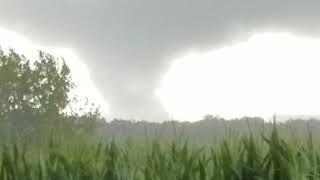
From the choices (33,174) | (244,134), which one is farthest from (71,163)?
(244,134)

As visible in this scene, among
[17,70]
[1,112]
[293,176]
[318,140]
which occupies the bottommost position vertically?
[293,176]

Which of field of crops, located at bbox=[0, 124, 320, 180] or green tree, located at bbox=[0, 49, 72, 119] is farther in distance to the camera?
green tree, located at bbox=[0, 49, 72, 119]

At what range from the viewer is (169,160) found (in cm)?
565

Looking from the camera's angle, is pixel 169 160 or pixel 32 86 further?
pixel 32 86

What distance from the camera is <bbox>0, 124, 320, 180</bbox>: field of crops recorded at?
210 inches

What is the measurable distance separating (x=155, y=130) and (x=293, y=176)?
191 cm

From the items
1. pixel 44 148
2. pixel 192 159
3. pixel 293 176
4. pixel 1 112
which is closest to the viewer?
pixel 293 176

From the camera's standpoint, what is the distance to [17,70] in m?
51.9

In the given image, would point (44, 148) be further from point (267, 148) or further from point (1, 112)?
point (1, 112)

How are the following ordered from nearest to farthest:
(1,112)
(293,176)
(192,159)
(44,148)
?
(293,176)
(192,159)
(44,148)
(1,112)

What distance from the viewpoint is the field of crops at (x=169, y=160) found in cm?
533

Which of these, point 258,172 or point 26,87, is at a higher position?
point 26,87

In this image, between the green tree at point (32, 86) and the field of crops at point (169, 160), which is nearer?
the field of crops at point (169, 160)

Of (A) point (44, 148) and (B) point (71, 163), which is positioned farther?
(A) point (44, 148)
